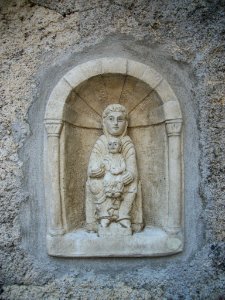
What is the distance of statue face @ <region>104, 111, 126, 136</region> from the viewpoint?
2537mm

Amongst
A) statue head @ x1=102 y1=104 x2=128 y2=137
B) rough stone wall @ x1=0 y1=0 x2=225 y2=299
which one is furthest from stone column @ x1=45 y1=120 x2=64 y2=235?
statue head @ x1=102 y1=104 x2=128 y2=137

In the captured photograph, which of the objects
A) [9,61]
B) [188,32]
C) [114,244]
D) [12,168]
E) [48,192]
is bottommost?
[114,244]

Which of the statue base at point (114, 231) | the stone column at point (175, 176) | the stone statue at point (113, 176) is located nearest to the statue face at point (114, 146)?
the stone statue at point (113, 176)

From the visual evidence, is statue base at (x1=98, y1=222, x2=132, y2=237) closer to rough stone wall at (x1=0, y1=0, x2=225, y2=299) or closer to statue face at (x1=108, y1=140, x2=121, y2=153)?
rough stone wall at (x1=0, y1=0, x2=225, y2=299)

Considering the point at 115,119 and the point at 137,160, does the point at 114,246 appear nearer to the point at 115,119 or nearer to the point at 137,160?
the point at 137,160

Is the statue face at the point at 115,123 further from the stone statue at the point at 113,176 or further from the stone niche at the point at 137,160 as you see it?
the stone niche at the point at 137,160

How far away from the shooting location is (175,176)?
2441mm

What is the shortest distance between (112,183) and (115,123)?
0.42 metres

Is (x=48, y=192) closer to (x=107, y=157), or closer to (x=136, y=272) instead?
(x=107, y=157)

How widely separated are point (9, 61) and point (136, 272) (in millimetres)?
1708

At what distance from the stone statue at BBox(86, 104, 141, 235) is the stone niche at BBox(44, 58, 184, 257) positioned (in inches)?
2.6

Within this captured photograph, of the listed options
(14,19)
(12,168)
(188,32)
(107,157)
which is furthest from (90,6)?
(12,168)

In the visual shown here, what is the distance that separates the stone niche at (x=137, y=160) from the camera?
8.04ft

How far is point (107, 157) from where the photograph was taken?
2590 millimetres
